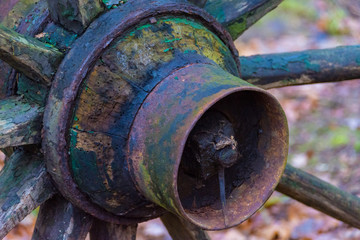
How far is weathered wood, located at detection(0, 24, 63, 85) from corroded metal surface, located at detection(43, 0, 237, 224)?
3cm

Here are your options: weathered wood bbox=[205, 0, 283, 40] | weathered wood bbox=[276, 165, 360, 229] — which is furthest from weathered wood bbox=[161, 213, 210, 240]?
weathered wood bbox=[205, 0, 283, 40]

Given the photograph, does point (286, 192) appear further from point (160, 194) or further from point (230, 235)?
point (230, 235)

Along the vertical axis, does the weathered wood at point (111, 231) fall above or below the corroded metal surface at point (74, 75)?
below

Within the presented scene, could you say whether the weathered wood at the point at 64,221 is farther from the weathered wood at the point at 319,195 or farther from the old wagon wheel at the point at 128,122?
the weathered wood at the point at 319,195

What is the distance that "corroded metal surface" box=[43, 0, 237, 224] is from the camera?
135 centimetres

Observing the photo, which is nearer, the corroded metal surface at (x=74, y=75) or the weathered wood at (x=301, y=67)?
the corroded metal surface at (x=74, y=75)

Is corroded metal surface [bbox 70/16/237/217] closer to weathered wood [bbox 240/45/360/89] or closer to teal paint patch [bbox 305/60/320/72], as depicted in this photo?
weathered wood [bbox 240/45/360/89]

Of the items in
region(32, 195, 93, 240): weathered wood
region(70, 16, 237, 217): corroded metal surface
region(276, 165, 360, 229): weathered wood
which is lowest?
region(276, 165, 360, 229): weathered wood

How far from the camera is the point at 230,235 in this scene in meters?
3.13

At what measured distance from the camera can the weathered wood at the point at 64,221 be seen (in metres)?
1.53

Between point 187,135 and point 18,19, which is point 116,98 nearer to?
point 187,135

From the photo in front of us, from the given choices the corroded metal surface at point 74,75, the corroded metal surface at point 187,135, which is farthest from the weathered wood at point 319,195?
the corroded metal surface at point 74,75

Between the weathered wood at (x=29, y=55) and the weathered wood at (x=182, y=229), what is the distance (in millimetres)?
723

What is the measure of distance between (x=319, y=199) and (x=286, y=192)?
13cm
